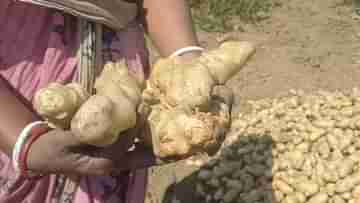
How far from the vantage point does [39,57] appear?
1142mm

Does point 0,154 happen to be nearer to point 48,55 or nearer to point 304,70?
point 48,55

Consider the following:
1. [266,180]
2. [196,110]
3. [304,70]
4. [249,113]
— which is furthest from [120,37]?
[304,70]

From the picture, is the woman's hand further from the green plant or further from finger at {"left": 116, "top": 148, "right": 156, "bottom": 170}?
the green plant

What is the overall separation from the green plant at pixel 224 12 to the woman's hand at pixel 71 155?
9.28 ft

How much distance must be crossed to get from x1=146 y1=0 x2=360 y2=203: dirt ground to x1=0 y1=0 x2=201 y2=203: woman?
1117 millimetres

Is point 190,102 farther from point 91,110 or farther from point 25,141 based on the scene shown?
point 25,141

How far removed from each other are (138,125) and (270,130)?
1.40m

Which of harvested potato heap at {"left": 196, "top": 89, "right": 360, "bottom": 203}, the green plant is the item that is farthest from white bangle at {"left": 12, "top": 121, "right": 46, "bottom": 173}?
the green plant

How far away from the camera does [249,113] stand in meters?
2.67

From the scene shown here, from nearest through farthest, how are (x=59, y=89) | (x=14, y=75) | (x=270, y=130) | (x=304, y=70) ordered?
(x=59, y=89) < (x=14, y=75) < (x=270, y=130) < (x=304, y=70)

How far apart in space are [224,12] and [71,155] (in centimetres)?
309

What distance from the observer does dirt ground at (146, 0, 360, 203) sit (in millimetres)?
2434

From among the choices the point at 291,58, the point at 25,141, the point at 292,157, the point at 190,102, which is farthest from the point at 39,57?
the point at 291,58

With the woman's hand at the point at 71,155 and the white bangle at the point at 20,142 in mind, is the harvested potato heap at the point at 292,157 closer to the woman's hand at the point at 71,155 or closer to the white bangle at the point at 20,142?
the woman's hand at the point at 71,155
